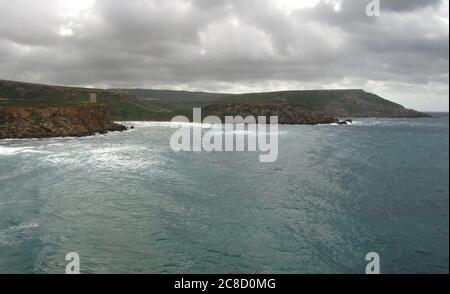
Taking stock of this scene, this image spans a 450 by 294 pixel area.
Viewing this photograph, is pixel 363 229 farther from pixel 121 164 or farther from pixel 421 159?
pixel 421 159

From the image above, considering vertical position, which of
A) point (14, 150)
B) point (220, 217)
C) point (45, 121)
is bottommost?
point (220, 217)

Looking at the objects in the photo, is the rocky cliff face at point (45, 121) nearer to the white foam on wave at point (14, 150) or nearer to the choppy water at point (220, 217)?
the white foam on wave at point (14, 150)

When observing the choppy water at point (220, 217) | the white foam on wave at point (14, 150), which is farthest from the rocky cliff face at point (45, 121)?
the choppy water at point (220, 217)

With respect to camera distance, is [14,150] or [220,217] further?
[14,150]

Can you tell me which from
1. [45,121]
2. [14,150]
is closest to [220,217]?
[14,150]

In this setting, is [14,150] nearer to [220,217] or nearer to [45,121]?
[45,121]
